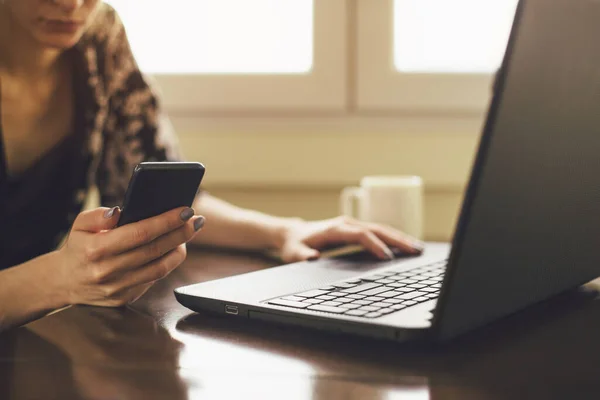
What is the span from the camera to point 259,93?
5.08 ft

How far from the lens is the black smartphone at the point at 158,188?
54 cm

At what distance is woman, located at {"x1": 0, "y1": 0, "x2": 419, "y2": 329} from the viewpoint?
3.07 feet

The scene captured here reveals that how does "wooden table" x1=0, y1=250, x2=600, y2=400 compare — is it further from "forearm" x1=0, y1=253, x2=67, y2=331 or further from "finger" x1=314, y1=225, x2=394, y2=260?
"finger" x1=314, y1=225, x2=394, y2=260

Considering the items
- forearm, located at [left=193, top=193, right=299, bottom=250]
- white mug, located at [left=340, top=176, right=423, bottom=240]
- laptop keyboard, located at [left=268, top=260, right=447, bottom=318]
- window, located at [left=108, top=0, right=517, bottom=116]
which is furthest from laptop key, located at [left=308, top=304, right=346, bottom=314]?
window, located at [left=108, top=0, right=517, bottom=116]

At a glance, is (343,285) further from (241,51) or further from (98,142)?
(241,51)

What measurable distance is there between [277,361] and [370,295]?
133 millimetres

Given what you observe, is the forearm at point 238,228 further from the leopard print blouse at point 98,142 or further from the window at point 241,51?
the window at point 241,51

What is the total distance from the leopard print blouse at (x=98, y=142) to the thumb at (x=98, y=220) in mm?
531

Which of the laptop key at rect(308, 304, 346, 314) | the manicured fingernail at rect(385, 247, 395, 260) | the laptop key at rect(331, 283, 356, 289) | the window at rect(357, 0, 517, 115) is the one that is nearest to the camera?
the laptop key at rect(308, 304, 346, 314)

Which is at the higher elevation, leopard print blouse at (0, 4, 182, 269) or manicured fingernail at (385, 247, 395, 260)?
leopard print blouse at (0, 4, 182, 269)

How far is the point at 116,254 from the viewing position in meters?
0.60

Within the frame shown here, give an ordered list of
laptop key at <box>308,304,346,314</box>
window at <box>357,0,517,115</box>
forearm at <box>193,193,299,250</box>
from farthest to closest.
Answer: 1. window at <box>357,0,517,115</box>
2. forearm at <box>193,193,299,250</box>
3. laptop key at <box>308,304,346,314</box>

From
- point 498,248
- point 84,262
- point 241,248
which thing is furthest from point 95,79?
point 498,248

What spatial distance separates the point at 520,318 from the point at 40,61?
87 cm
